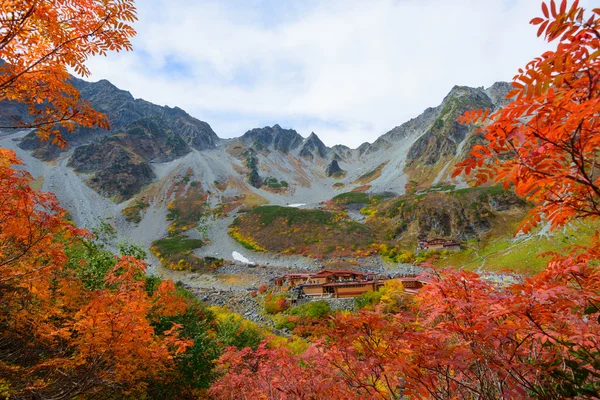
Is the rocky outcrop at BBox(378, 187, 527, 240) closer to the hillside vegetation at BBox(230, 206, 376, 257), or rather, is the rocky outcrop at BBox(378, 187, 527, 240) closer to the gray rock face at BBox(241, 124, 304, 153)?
the hillside vegetation at BBox(230, 206, 376, 257)

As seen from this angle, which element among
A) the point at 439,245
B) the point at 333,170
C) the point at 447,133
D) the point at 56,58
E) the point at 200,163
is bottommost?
the point at 439,245

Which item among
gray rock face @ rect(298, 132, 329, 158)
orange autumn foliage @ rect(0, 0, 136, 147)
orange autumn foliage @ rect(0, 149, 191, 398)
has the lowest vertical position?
orange autumn foliage @ rect(0, 149, 191, 398)

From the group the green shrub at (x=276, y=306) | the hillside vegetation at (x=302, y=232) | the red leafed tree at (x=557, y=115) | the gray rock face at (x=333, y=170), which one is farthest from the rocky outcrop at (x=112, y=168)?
the red leafed tree at (x=557, y=115)

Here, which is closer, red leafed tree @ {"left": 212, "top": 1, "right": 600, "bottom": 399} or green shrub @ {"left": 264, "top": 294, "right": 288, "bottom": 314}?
red leafed tree @ {"left": 212, "top": 1, "right": 600, "bottom": 399}

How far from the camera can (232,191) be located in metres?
90.9

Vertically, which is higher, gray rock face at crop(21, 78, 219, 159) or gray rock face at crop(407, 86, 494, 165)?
gray rock face at crop(21, 78, 219, 159)

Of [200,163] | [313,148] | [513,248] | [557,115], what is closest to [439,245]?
[513,248]

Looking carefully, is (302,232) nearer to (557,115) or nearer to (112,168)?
(557,115)

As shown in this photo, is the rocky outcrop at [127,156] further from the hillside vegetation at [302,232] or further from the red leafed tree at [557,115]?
the red leafed tree at [557,115]

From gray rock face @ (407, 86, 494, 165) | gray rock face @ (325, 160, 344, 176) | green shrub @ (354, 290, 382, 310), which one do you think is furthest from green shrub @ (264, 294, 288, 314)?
gray rock face @ (325, 160, 344, 176)

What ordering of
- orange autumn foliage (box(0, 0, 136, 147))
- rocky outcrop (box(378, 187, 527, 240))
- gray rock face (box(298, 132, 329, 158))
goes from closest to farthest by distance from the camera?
orange autumn foliage (box(0, 0, 136, 147)) < rocky outcrop (box(378, 187, 527, 240)) < gray rock face (box(298, 132, 329, 158))

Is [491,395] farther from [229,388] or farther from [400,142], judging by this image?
[400,142]

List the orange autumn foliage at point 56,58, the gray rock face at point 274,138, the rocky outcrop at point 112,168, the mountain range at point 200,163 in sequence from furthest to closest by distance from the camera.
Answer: the gray rock face at point 274,138
the rocky outcrop at point 112,168
the mountain range at point 200,163
the orange autumn foliage at point 56,58

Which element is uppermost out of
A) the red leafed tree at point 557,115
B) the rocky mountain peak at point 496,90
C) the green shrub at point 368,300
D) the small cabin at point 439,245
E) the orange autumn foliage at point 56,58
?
the rocky mountain peak at point 496,90
